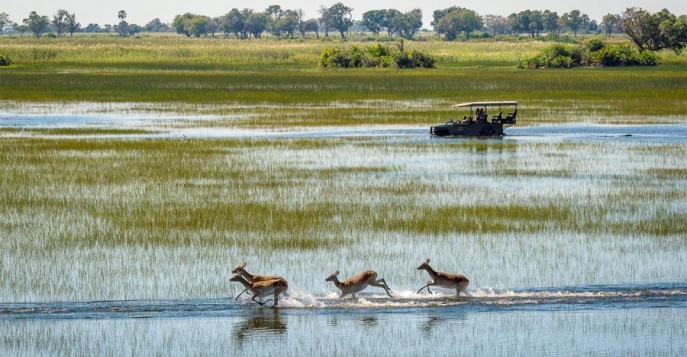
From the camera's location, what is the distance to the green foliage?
118312 mm

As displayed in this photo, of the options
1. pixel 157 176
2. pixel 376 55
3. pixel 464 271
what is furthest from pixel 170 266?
pixel 376 55

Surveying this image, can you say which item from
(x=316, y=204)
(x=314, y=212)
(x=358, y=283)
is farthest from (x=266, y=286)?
(x=316, y=204)

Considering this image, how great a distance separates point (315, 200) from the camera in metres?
31.4

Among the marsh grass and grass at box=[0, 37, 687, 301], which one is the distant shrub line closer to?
grass at box=[0, 37, 687, 301]

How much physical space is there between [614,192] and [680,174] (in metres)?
4.85

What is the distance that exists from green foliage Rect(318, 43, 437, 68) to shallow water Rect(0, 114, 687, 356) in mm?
91751

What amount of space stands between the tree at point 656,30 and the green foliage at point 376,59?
26152 millimetres

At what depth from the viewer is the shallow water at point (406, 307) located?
58.6 ft

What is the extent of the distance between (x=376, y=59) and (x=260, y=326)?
102 meters

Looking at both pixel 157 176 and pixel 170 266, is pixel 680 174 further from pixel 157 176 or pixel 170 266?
pixel 170 266

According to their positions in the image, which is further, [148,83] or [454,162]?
[148,83]

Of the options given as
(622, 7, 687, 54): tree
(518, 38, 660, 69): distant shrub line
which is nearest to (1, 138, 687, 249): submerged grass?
(518, 38, 660, 69): distant shrub line

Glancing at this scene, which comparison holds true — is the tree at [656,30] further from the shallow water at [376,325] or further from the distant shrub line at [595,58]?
the shallow water at [376,325]

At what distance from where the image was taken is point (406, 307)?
1991 centimetres
